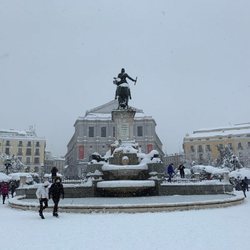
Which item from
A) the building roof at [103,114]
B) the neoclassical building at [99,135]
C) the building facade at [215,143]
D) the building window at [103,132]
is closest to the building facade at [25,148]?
the neoclassical building at [99,135]

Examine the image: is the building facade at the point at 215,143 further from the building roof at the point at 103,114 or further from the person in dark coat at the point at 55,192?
the person in dark coat at the point at 55,192

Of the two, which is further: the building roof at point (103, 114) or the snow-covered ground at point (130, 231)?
the building roof at point (103, 114)

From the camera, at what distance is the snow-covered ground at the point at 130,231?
7.00 metres

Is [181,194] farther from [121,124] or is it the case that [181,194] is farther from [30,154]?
[30,154]

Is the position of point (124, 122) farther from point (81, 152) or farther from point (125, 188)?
point (81, 152)

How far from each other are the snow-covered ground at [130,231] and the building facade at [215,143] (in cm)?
7698

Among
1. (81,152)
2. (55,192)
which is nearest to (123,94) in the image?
(55,192)

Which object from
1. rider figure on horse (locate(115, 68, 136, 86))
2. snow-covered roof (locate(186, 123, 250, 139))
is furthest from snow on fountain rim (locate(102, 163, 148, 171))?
snow-covered roof (locate(186, 123, 250, 139))

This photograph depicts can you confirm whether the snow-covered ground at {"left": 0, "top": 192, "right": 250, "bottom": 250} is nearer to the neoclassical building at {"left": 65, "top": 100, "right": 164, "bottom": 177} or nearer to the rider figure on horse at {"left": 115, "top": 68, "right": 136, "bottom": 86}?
the rider figure on horse at {"left": 115, "top": 68, "right": 136, "bottom": 86}

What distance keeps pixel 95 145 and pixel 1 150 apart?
2319cm

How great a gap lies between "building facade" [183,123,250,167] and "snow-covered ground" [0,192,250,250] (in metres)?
77.0

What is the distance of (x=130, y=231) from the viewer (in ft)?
27.5

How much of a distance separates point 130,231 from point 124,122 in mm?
14248

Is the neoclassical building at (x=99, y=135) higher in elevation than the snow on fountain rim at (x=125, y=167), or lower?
higher
